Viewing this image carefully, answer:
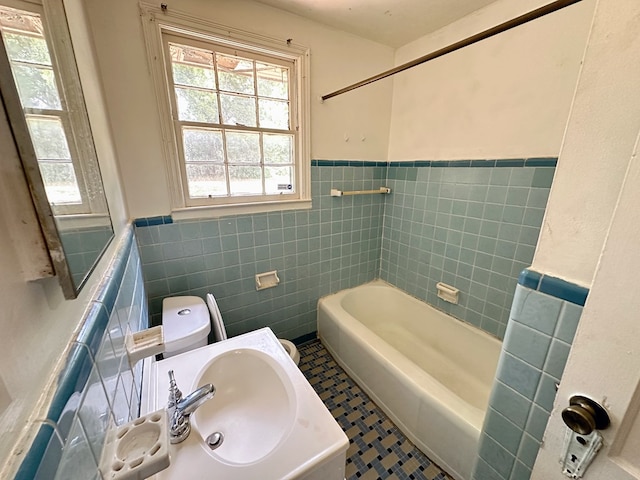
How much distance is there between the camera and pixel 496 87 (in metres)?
1.53

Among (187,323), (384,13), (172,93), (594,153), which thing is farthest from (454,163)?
(187,323)

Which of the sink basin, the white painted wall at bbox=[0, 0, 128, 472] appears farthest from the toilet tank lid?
the white painted wall at bbox=[0, 0, 128, 472]

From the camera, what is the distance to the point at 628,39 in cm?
47

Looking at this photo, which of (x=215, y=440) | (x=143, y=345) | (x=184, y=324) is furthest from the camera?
(x=184, y=324)

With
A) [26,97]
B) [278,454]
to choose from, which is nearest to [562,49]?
[26,97]

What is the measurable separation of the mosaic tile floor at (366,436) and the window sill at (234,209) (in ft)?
4.03

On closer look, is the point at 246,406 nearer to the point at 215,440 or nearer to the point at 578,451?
the point at 215,440

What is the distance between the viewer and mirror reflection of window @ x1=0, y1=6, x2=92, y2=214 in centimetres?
36

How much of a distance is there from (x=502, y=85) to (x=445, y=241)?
1022 mm

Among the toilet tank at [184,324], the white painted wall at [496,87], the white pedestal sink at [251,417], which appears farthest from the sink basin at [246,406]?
the white painted wall at [496,87]

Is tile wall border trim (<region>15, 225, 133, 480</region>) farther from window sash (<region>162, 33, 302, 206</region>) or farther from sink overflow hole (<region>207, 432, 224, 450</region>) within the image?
window sash (<region>162, 33, 302, 206</region>)

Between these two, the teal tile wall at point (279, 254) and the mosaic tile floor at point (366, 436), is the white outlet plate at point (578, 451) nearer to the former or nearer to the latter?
the mosaic tile floor at point (366, 436)

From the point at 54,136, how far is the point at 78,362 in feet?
1.30

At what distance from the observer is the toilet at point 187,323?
4.05ft
